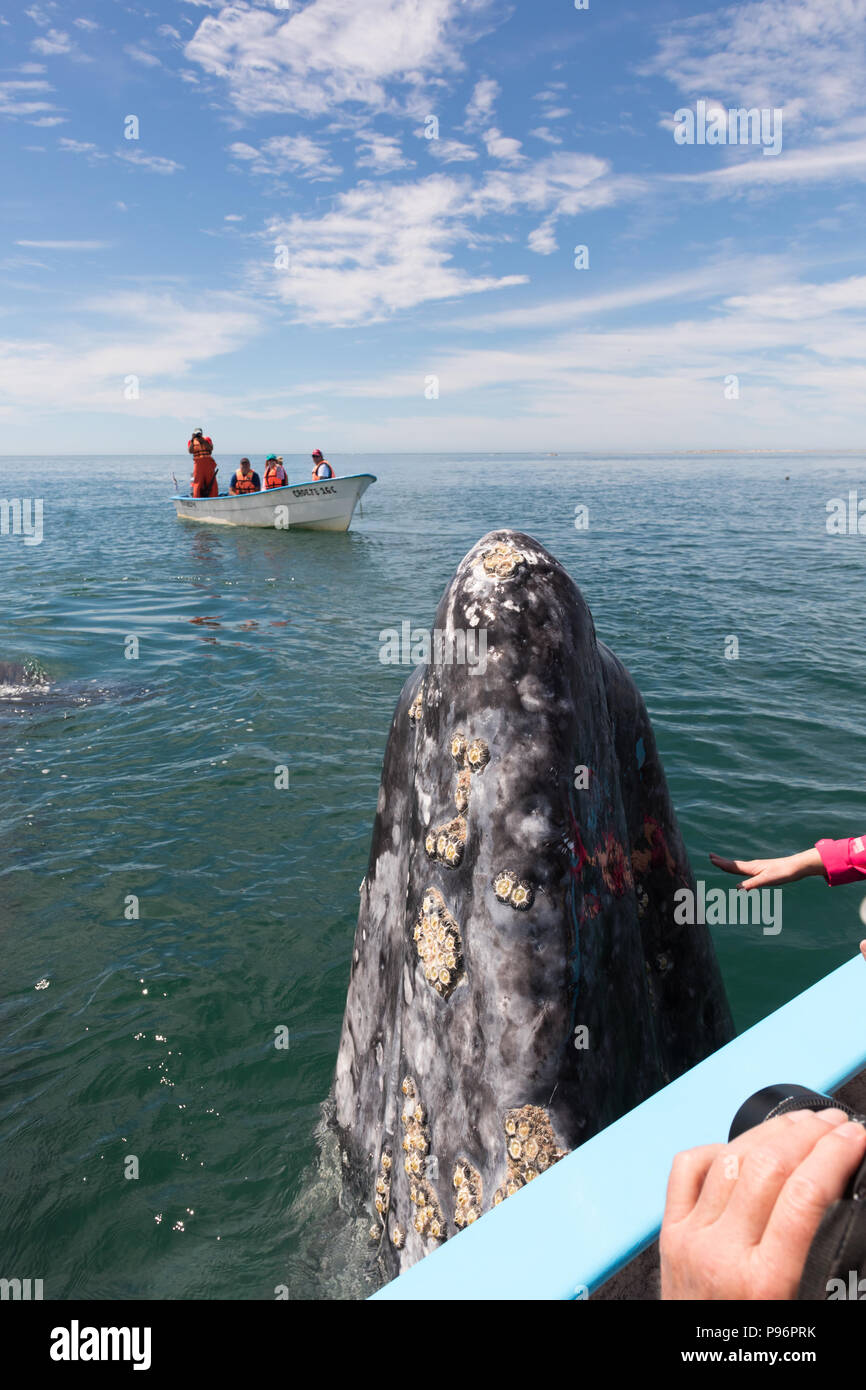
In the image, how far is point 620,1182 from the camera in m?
1.62

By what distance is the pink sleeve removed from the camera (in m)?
2.61

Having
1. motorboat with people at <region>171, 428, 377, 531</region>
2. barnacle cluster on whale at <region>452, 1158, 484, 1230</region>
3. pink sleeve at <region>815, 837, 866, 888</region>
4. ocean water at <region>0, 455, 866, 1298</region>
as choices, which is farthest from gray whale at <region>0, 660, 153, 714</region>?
motorboat with people at <region>171, 428, 377, 531</region>

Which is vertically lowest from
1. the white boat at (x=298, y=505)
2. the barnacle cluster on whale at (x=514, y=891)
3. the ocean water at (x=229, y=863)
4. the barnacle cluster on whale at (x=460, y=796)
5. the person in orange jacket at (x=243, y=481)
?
the ocean water at (x=229, y=863)

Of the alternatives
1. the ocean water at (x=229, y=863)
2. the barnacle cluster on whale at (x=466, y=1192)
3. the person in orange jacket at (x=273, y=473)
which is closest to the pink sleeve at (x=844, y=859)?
the barnacle cluster on whale at (x=466, y=1192)

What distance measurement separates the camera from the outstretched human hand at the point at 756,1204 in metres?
0.94

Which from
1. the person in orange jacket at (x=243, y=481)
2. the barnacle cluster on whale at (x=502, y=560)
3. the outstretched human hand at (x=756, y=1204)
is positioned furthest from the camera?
the person in orange jacket at (x=243, y=481)

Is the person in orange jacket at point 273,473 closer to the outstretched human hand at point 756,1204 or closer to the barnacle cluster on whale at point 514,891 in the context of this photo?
the barnacle cluster on whale at point 514,891

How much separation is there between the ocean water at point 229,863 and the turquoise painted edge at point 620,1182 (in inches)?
76.0

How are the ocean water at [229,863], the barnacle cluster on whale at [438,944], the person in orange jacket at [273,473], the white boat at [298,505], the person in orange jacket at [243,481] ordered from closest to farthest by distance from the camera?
the barnacle cluster on whale at [438,944] < the ocean water at [229,863] < the white boat at [298,505] < the person in orange jacket at [273,473] < the person in orange jacket at [243,481]

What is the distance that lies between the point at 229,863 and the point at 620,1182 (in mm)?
6137

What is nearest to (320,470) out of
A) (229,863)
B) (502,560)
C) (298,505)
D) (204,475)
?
(298,505)

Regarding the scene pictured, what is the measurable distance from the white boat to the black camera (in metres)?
30.4

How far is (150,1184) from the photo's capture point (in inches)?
169

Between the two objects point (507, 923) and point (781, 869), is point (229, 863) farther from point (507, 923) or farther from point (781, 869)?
point (781, 869)
